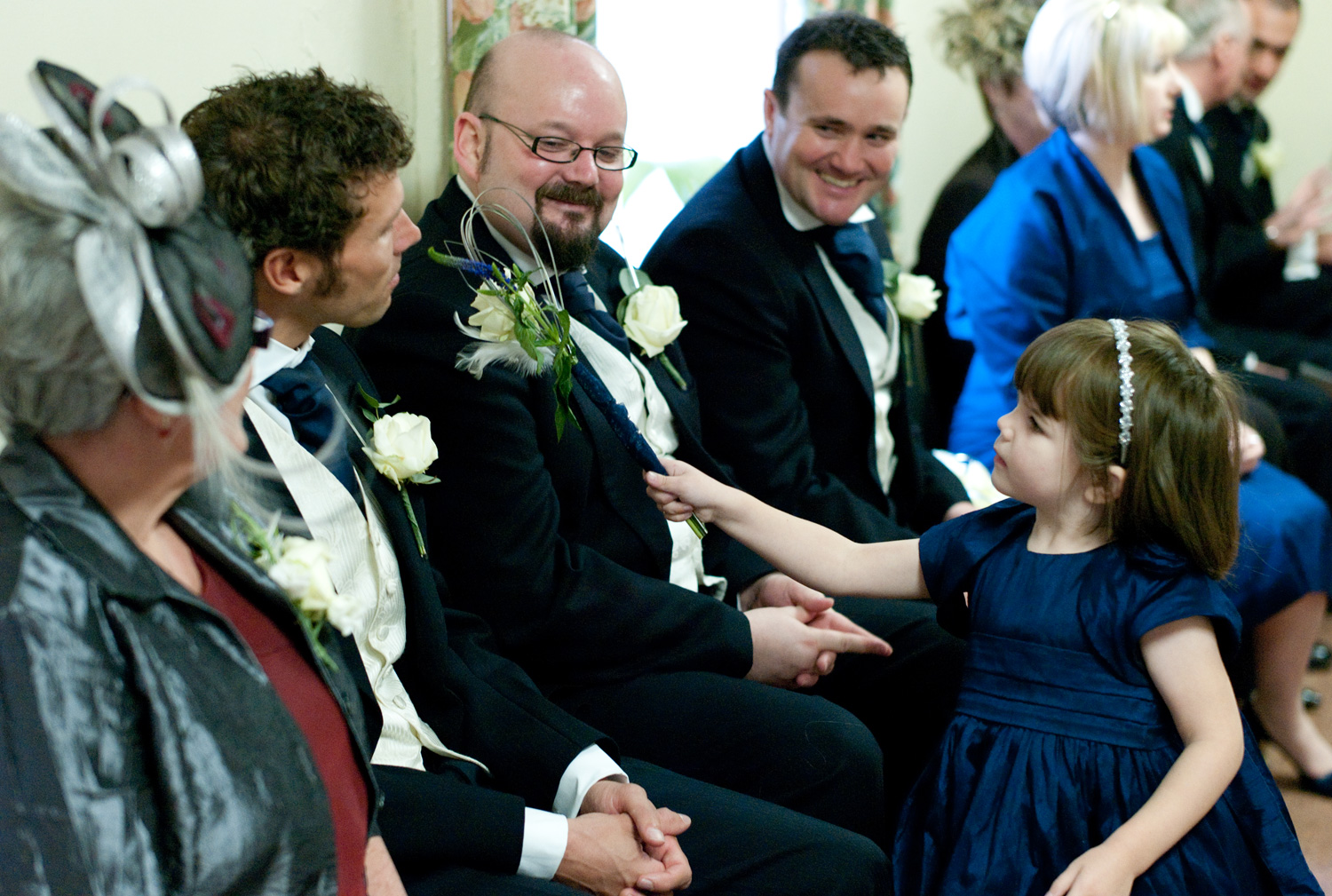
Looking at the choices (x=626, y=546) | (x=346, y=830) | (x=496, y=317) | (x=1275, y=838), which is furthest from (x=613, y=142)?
(x=1275, y=838)

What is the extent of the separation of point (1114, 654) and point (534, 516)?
866mm

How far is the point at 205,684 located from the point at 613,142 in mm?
1349

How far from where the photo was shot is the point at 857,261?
2.80m

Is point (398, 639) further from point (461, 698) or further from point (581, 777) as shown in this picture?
point (581, 777)

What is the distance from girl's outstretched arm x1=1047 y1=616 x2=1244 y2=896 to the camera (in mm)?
1589

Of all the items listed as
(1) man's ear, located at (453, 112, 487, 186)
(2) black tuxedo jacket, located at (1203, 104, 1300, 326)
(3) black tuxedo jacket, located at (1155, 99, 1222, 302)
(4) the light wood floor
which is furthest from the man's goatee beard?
(2) black tuxedo jacket, located at (1203, 104, 1300, 326)

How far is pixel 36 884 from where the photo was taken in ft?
3.34

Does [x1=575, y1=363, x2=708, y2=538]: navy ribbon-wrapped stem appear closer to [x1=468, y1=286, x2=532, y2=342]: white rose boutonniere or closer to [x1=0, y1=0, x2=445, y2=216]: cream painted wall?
[x1=468, y1=286, x2=532, y2=342]: white rose boutonniere

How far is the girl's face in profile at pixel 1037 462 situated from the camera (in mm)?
1732

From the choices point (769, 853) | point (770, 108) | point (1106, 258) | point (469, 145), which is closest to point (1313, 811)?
point (1106, 258)

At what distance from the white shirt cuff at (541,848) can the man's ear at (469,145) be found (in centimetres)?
110

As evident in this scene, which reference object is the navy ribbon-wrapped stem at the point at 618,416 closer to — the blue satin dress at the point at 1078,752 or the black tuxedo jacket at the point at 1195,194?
the blue satin dress at the point at 1078,752

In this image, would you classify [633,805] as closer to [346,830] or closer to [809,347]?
[346,830]

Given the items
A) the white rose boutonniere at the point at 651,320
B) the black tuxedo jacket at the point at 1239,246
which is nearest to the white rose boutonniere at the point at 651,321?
the white rose boutonniere at the point at 651,320
